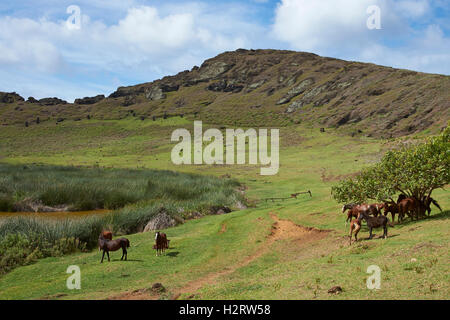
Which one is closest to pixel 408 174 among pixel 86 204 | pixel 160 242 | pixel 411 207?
pixel 411 207

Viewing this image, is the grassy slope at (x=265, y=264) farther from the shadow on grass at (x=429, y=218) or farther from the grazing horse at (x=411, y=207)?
the grazing horse at (x=411, y=207)

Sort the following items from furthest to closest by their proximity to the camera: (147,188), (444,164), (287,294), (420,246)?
(147,188)
(444,164)
(420,246)
(287,294)

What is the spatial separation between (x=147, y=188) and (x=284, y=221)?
16.2 meters

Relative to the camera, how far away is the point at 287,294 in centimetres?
863

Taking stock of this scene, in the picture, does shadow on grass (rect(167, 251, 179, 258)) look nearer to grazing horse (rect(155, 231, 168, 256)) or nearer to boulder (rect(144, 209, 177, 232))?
grazing horse (rect(155, 231, 168, 256))

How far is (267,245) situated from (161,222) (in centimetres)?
836

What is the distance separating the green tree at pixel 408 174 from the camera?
15.5 m

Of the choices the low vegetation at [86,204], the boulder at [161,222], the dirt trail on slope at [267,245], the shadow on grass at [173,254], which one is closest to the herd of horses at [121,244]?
the shadow on grass at [173,254]

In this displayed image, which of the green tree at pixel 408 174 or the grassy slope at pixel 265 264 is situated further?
the green tree at pixel 408 174

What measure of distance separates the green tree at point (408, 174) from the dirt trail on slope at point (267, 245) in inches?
101

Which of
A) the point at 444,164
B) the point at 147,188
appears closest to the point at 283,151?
the point at 147,188

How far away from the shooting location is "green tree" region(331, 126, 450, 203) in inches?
612

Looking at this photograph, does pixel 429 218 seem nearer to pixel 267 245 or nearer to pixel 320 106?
pixel 267 245
